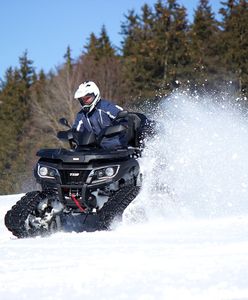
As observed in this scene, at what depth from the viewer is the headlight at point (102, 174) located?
7113 mm

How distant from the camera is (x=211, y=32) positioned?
146ft

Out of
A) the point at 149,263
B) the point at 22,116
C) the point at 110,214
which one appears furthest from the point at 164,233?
the point at 22,116

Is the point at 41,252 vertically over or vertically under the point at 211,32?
under

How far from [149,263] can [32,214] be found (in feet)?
9.45

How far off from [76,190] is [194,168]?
7.82ft

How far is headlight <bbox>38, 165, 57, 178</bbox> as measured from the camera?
7.30 metres

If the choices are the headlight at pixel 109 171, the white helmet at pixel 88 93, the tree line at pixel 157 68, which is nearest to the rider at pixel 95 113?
the white helmet at pixel 88 93

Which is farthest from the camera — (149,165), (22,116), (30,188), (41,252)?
(22,116)

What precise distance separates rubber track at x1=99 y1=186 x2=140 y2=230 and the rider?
3.34ft

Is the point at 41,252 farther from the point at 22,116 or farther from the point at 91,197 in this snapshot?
the point at 22,116

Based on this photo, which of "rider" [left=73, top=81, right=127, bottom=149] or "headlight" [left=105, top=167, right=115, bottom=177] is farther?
"rider" [left=73, top=81, right=127, bottom=149]

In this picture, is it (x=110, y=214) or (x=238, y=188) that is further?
(x=238, y=188)

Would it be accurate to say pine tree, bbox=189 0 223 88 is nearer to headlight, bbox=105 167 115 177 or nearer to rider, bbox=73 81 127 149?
rider, bbox=73 81 127 149

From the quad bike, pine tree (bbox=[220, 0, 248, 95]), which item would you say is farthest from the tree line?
the quad bike
